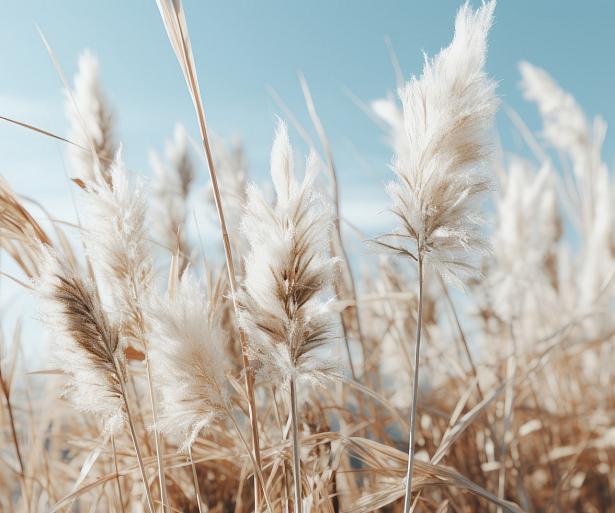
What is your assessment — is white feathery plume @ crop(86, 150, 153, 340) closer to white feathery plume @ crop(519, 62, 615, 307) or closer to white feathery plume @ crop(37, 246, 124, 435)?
white feathery plume @ crop(37, 246, 124, 435)

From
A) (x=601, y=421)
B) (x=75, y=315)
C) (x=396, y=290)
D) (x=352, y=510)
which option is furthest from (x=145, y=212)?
(x=601, y=421)

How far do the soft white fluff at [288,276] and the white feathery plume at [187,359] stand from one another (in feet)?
0.25

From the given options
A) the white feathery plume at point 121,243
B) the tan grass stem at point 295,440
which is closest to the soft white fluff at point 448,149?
the tan grass stem at point 295,440

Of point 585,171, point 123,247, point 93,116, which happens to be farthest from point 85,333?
point 585,171

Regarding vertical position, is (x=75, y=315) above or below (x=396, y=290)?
below

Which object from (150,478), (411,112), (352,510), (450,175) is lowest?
(352,510)

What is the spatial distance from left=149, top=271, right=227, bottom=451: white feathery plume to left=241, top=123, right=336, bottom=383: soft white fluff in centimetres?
8

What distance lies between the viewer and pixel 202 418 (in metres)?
0.86

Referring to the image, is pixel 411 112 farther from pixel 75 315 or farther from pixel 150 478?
pixel 150 478

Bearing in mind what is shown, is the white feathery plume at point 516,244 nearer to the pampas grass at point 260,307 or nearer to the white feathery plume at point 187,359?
the pampas grass at point 260,307

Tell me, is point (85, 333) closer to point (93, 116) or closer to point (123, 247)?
point (123, 247)

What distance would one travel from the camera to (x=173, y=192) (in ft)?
6.23

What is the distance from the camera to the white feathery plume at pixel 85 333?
85cm

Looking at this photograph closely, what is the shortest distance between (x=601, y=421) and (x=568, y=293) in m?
1.54
